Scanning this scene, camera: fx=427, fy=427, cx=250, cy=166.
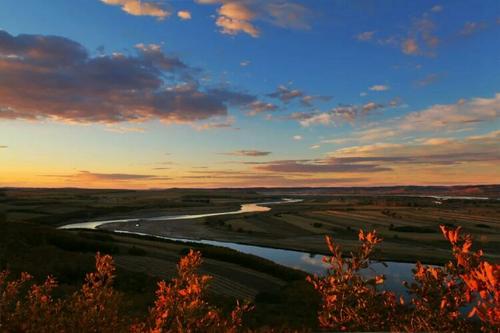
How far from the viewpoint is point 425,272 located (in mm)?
5906

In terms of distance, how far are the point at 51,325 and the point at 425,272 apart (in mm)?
6097

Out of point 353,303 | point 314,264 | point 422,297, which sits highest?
point 422,297

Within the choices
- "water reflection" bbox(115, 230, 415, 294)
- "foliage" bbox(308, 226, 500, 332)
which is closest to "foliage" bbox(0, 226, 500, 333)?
"foliage" bbox(308, 226, 500, 332)

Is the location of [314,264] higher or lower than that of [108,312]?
lower

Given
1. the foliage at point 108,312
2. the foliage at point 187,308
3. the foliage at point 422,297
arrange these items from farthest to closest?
the foliage at point 108,312 → the foliage at point 187,308 → the foliage at point 422,297

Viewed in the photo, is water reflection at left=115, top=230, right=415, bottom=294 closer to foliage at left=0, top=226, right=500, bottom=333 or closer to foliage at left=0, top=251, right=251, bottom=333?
foliage at left=0, top=226, right=500, bottom=333

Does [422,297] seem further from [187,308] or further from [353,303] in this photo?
[187,308]

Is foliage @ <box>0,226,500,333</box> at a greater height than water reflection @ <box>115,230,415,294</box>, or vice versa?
foliage @ <box>0,226,500,333</box>

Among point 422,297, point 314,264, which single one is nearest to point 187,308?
point 422,297

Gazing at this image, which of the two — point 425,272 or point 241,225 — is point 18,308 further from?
point 241,225

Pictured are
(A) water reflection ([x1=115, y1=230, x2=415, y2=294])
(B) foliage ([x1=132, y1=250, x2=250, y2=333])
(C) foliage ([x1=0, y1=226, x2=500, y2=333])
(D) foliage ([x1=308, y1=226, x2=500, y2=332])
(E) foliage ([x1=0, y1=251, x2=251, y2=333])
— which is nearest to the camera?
(D) foliage ([x1=308, y1=226, x2=500, y2=332])

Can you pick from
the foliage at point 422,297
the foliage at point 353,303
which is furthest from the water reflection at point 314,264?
the foliage at point 353,303

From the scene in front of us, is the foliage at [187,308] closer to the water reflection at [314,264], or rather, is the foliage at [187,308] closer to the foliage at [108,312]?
the foliage at [108,312]

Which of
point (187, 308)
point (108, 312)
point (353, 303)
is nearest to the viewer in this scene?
point (187, 308)
